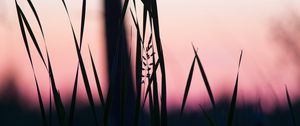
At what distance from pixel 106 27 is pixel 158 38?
2.86 ft

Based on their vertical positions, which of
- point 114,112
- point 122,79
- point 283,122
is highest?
point 122,79

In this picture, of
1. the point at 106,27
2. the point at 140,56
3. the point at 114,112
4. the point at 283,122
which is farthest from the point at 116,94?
the point at 140,56

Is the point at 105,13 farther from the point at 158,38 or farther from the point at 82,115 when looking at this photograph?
the point at 158,38

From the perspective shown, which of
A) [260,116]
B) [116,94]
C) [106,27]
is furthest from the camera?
[106,27]

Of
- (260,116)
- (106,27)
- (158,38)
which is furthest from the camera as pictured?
(106,27)

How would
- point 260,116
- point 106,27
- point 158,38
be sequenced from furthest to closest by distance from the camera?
point 106,27, point 260,116, point 158,38

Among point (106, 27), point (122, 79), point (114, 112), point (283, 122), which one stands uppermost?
point (106, 27)

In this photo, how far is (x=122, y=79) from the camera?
2.29 ft

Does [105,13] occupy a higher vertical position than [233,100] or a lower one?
higher

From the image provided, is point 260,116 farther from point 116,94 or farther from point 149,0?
point 116,94

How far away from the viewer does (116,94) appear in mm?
1320

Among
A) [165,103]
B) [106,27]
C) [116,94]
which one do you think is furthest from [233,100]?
[106,27]

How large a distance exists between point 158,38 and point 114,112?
0.75 meters

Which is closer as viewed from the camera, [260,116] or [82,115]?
[260,116]
